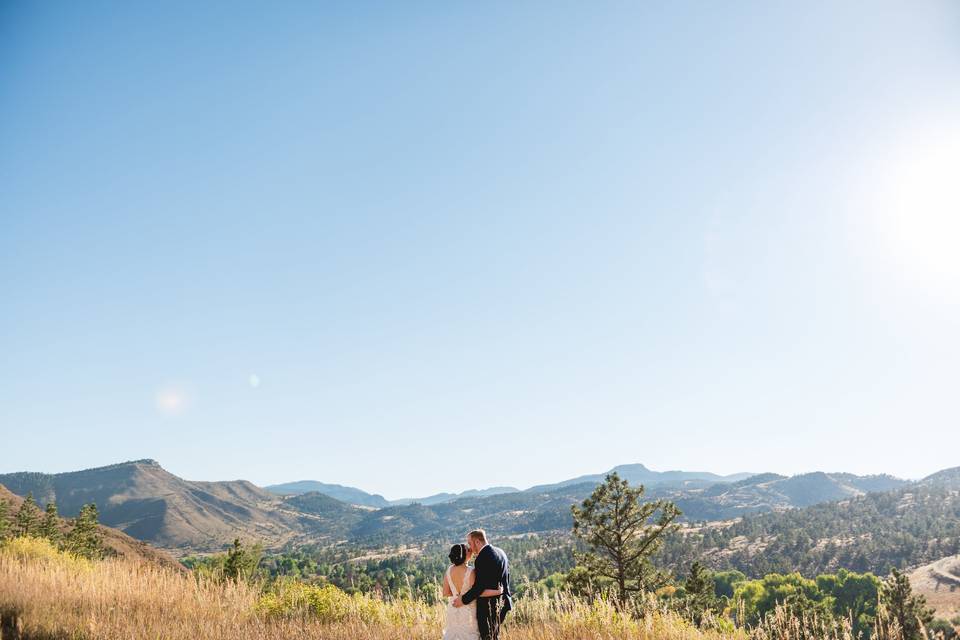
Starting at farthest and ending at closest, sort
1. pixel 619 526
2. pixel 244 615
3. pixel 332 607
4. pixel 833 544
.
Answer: pixel 833 544, pixel 619 526, pixel 332 607, pixel 244 615

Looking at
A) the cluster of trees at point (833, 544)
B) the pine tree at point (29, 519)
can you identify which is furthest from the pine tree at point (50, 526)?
the cluster of trees at point (833, 544)

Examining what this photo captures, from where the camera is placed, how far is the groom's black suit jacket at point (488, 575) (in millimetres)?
7134

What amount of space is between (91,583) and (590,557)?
26774 millimetres

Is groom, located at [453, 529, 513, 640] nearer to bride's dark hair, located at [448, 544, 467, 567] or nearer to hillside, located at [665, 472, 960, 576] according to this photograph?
bride's dark hair, located at [448, 544, 467, 567]

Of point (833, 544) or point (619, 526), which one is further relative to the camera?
point (833, 544)

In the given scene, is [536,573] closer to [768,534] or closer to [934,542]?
[768,534]

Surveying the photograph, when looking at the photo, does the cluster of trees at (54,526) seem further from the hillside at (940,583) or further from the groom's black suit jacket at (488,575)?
the hillside at (940,583)

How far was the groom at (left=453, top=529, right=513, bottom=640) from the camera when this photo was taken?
712 cm

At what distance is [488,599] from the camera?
7207 mm

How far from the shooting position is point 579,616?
8.59m

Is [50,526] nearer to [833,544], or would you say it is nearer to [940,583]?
[940,583]

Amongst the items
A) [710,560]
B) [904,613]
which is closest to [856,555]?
[710,560]

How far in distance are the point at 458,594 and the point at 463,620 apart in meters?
0.34

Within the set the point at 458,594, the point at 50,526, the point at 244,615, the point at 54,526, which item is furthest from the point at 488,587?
the point at 54,526
